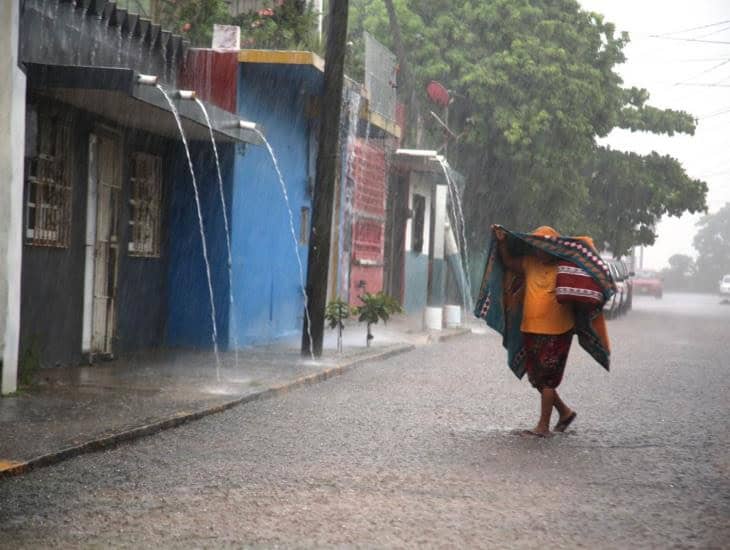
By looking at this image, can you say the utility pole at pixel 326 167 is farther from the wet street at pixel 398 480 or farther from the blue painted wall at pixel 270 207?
the wet street at pixel 398 480

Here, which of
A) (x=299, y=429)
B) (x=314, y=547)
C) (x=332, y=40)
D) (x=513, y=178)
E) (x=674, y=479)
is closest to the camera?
(x=314, y=547)

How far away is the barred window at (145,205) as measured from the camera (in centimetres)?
1498

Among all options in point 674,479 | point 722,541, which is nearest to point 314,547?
point 722,541

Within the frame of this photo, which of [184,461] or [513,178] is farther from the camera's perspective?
[513,178]

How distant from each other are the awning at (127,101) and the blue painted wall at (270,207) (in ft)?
4.44

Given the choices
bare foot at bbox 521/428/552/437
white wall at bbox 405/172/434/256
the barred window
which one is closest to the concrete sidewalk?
the barred window

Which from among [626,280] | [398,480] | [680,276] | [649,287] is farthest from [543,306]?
[680,276]

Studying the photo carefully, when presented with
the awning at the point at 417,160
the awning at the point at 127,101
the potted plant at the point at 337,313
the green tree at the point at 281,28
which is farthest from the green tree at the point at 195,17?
the awning at the point at 417,160

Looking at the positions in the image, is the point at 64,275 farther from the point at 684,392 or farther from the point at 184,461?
the point at 684,392

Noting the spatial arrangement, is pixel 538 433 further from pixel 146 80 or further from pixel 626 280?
pixel 626 280

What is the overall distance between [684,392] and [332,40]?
19.1 ft

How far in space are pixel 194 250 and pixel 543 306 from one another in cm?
760

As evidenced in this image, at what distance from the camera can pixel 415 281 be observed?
3059 centimetres

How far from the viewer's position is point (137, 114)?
13.3m
